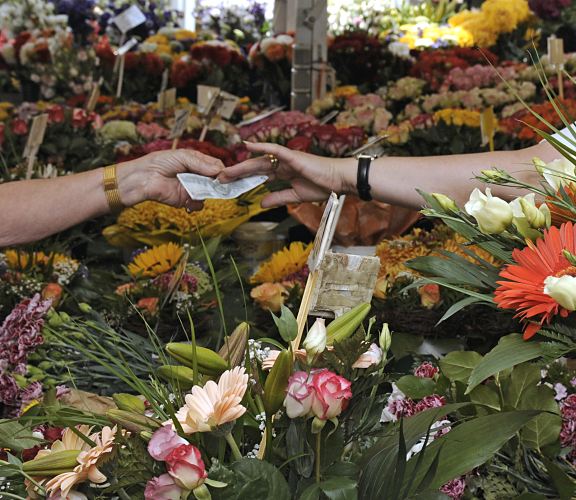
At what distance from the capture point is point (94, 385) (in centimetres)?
154

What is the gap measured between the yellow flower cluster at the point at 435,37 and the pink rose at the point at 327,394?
451 cm

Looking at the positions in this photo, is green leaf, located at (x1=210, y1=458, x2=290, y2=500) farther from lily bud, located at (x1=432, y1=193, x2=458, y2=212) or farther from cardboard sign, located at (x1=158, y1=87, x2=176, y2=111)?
cardboard sign, located at (x1=158, y1=87, x2=176, y2=111)

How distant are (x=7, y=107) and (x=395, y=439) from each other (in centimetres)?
374

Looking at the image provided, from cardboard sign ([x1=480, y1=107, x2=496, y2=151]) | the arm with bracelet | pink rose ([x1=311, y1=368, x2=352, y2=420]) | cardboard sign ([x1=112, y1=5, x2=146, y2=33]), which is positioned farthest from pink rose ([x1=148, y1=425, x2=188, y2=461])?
cardboard sign ([x1=112, y1=5, x2=146, y2=33])

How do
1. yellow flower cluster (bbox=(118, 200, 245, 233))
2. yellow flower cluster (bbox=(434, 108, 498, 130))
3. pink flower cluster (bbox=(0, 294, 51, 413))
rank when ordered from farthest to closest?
yellow flower cluster (bbox=(434, 108, 498, 130))
yellow flower cluster (bbox=(118, 200, 245, 233))
pink flower cluster (bbox=(0, 294, 51, 413))

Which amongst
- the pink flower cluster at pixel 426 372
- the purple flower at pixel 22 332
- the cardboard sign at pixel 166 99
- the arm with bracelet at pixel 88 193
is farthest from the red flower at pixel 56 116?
the pink flower cluster at pixel 426 372

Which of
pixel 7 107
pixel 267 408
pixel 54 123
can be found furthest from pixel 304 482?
pixel 7 107

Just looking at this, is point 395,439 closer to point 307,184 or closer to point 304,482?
point 304,482

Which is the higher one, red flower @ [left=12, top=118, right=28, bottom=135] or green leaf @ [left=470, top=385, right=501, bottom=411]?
green leaf @ [left=470, top=385, right=501, bottom=411]

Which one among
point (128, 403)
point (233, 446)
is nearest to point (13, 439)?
point (128, 403)

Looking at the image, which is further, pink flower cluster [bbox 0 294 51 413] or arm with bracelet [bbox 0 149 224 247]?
arm with bracelet [bbox 0 149 224 247]

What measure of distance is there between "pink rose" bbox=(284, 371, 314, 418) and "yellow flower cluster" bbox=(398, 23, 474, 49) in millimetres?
4514

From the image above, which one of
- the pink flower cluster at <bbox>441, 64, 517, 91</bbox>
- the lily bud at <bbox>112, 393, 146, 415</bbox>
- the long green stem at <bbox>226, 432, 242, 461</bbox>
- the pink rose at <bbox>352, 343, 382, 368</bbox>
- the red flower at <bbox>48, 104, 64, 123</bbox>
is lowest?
the red flower at <bbox>48, 104, 64, 123</bbox>

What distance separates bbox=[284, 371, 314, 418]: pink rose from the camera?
699 mm
